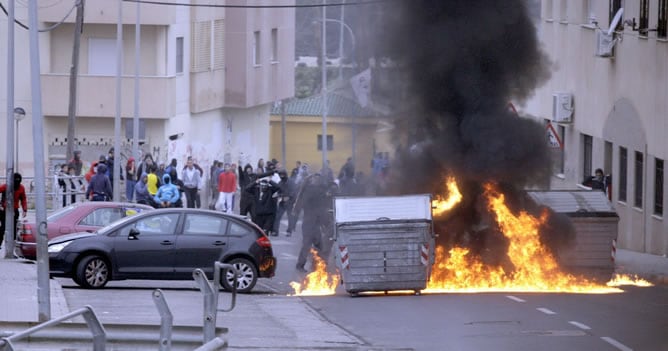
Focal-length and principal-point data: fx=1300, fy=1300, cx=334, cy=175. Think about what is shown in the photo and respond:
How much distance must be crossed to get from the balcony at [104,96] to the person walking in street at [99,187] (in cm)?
1115

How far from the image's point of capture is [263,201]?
3030 centimetres

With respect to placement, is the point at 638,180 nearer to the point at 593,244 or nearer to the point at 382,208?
the point at 593,244

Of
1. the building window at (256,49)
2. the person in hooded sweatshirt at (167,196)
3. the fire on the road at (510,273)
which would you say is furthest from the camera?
the building window at (256,49)

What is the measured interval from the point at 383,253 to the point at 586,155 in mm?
18337

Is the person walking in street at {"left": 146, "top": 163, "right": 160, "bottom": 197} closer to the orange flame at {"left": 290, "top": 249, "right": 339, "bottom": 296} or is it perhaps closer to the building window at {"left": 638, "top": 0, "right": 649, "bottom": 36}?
the orange flame at {"left": 290, "top": 249, "right": 339, "bottom": 296}

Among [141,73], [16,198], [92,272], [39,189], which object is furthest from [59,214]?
[141,73]

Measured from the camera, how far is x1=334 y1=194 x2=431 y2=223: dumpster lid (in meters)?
19.8

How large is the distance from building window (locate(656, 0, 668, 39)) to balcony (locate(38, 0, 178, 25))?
1757cm

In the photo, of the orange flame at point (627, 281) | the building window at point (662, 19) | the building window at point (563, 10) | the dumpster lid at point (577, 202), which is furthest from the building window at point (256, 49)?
the dumpster lid at point (577, 202)

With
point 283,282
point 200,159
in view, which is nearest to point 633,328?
point 283,282

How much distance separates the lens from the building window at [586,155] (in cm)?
3625

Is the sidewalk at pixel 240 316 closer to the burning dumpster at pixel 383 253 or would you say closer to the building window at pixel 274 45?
the burning dumpster at pixel 383 253

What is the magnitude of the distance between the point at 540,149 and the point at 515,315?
283 inches

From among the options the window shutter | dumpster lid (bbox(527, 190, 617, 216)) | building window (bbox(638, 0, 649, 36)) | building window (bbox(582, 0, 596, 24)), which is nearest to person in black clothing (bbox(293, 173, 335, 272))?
dumpster lid (bbox(527, 190, 617, 216))
